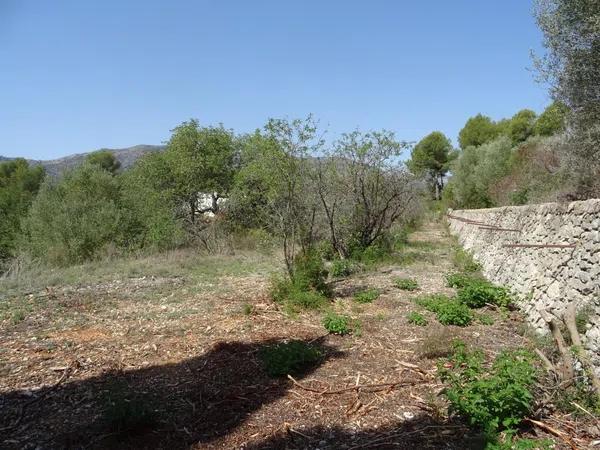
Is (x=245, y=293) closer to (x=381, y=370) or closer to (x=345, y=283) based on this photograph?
(x=345, y=283)

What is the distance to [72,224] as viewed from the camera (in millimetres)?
16219

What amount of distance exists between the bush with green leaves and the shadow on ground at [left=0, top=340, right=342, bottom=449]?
2109mm

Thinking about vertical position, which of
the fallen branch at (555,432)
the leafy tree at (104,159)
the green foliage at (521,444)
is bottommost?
the fallen branch at (555,432)

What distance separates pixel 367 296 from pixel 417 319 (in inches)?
62.7

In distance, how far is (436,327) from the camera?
20.7 feet

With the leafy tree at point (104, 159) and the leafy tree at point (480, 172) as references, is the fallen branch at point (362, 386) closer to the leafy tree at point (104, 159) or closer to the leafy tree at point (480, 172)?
the leafy tree at point (480, 172)

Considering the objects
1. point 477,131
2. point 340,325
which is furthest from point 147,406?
point 477,131

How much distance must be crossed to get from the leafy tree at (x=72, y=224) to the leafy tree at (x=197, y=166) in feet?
10.1

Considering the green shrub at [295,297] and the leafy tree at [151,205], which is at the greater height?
the leafy tree at [151,205]

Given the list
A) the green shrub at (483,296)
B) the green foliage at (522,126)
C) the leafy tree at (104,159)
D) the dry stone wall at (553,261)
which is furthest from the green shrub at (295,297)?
the leafy tree at (104,159)

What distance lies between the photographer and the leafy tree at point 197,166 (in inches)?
774

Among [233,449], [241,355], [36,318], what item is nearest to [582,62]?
[241,355]

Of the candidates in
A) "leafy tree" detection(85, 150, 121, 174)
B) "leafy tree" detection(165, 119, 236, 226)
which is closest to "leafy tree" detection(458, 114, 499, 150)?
"leafy tree" detection(165, 119, 236, 226)

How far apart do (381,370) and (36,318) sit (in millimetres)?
6158
